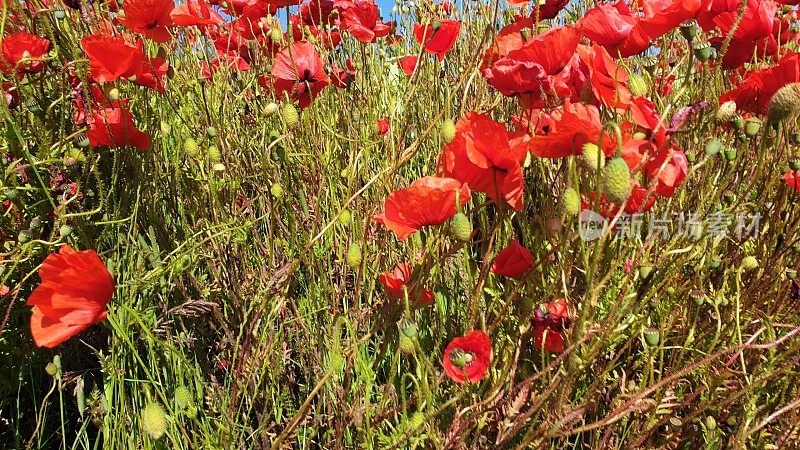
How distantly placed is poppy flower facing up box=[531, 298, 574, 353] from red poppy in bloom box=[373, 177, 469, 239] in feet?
0.79

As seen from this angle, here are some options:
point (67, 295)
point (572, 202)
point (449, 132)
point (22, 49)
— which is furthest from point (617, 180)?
point (22, 49)

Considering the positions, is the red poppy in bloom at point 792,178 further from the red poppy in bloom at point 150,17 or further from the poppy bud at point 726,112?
the red poppy in bloom at point 150,17

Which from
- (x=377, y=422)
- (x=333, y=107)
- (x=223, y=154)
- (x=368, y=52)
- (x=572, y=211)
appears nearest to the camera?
(x=572, y=211)

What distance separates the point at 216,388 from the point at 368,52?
163 centimetres

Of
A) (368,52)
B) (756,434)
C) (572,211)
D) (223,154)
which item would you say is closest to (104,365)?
(223,154)

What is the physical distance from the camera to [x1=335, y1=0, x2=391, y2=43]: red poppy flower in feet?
5.77

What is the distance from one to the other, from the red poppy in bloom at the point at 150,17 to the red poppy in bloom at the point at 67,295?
24.5 inches

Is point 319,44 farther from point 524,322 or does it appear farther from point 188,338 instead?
point 524,322

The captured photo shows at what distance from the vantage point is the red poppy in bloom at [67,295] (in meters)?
0.88

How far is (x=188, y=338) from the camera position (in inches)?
48.4

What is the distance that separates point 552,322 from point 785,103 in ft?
1.56

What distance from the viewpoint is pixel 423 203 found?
35.1 inches

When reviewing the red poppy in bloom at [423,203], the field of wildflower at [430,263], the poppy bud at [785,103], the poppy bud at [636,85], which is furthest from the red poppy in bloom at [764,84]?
the red poppy in bloom at [423,203]

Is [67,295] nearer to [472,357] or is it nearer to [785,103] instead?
[472,357]
